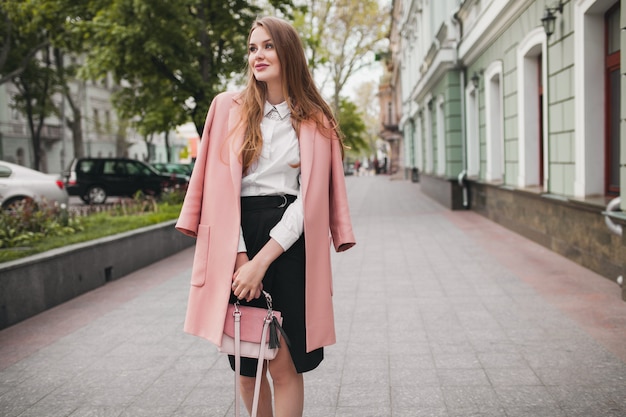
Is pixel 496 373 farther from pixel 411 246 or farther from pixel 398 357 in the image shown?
pixel 411 246

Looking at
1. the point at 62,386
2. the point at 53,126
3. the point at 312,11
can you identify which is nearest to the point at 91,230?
the point at 62,386

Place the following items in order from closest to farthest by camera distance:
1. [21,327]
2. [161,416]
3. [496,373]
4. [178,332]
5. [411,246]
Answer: [161,416]
[496,373]
[178,332]
[21,327]
[411,246]

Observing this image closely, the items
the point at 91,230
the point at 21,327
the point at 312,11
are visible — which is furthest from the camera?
the point at 312,11

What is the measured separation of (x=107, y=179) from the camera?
73.3 ft

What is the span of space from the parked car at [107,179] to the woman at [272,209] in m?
20.0

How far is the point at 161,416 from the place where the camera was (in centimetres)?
359

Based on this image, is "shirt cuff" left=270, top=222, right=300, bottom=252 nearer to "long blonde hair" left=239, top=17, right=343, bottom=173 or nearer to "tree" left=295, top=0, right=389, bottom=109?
"long blonde hair" left=239, top=17, right=343, bottom=173

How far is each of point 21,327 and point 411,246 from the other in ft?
20.0

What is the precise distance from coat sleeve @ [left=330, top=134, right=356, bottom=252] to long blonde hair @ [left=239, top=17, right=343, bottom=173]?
3.2 inches

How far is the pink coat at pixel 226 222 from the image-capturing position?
7.49 ft

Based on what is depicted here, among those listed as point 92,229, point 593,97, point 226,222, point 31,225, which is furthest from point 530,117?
point 226,222

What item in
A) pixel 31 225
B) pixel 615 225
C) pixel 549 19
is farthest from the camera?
pixel 549 19

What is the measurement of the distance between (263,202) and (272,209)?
0.14ft

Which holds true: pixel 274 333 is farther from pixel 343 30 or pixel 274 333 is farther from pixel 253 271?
pixel 343 30
